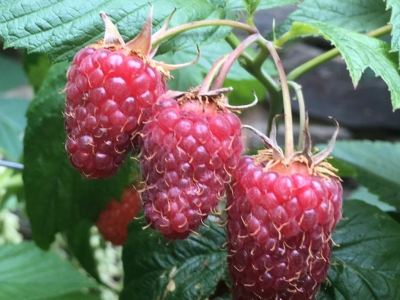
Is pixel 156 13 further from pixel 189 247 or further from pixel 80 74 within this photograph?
pixel 189 247

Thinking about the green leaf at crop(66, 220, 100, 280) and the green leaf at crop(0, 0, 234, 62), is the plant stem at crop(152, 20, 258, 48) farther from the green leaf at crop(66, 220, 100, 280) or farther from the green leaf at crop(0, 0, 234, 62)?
the green leaf at crop(66, 220, 100, 280)

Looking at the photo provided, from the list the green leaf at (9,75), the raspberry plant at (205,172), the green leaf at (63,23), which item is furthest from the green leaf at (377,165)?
the green leaf at (9,75)

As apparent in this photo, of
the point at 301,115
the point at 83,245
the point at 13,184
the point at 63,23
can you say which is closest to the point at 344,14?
the point at 301,115

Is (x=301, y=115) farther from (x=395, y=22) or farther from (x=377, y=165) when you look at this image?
(x=377, y=165)

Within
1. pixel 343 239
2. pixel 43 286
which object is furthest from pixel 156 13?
pixel 43 286

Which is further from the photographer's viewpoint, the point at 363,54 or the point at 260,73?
the point at 260,73

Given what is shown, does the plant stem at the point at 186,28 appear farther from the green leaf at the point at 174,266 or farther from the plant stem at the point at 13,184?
the plant stem at the point at 13,184

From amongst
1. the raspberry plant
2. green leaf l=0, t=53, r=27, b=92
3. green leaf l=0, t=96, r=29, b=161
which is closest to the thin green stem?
the raspberry plant
